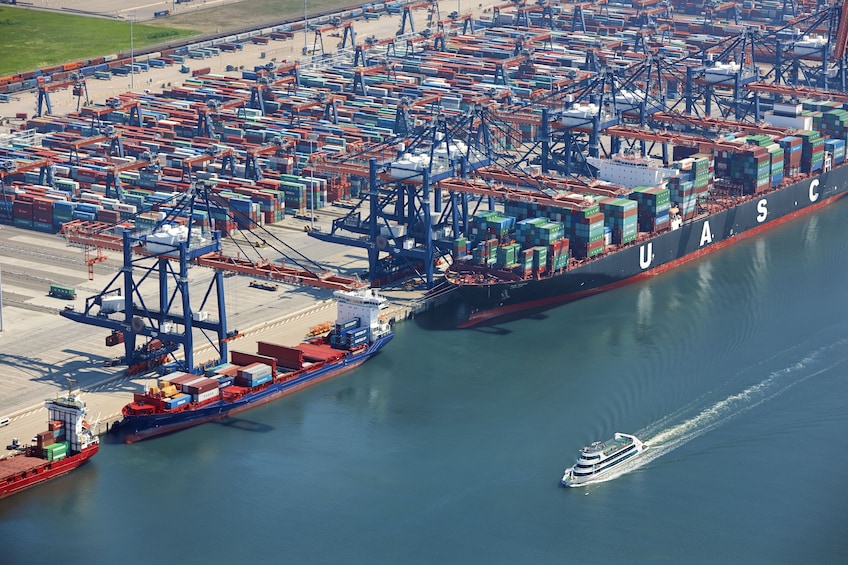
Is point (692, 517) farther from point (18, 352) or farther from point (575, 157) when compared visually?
point (575, 157)

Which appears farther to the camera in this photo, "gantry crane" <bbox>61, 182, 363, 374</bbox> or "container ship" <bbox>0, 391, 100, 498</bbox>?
"gantry crane" <bbox>61, 182, 363, 374</bbox>

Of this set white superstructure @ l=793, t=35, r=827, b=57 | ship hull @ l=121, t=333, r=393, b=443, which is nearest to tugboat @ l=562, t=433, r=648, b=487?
ship hull @ l=121, t=333, r=393, b=443

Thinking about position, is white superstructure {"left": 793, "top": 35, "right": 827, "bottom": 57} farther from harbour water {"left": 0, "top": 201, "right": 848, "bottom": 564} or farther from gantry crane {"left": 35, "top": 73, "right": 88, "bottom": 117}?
gantry crane {"left": 35, "top": 73, "right": 88, "bottom": 117}

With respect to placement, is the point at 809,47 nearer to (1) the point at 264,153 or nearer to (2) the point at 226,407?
(1) the point at 264,153

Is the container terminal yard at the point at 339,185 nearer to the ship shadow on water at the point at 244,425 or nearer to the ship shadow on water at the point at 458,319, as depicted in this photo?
the ship shadow on water at the point at 458,319

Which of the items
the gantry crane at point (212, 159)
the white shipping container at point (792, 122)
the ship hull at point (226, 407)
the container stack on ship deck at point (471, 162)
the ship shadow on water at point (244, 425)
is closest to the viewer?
the ship hull at point (226, 407)

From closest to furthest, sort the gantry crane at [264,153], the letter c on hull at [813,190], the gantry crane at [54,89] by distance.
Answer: the gantry crane at [264,153]
the letter c on hull at [813,190]
the gantry crane at [54,89]

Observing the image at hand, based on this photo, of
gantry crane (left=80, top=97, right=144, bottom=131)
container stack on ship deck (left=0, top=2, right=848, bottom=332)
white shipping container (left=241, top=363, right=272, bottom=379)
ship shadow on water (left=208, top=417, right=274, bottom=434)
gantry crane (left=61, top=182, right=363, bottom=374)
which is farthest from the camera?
gantry crane (left=80, top=97, right=144, bottom=131)

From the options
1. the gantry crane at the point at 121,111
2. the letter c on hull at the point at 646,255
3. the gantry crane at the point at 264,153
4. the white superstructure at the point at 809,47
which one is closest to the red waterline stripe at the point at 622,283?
the letter c on hull at the point at 646,255
